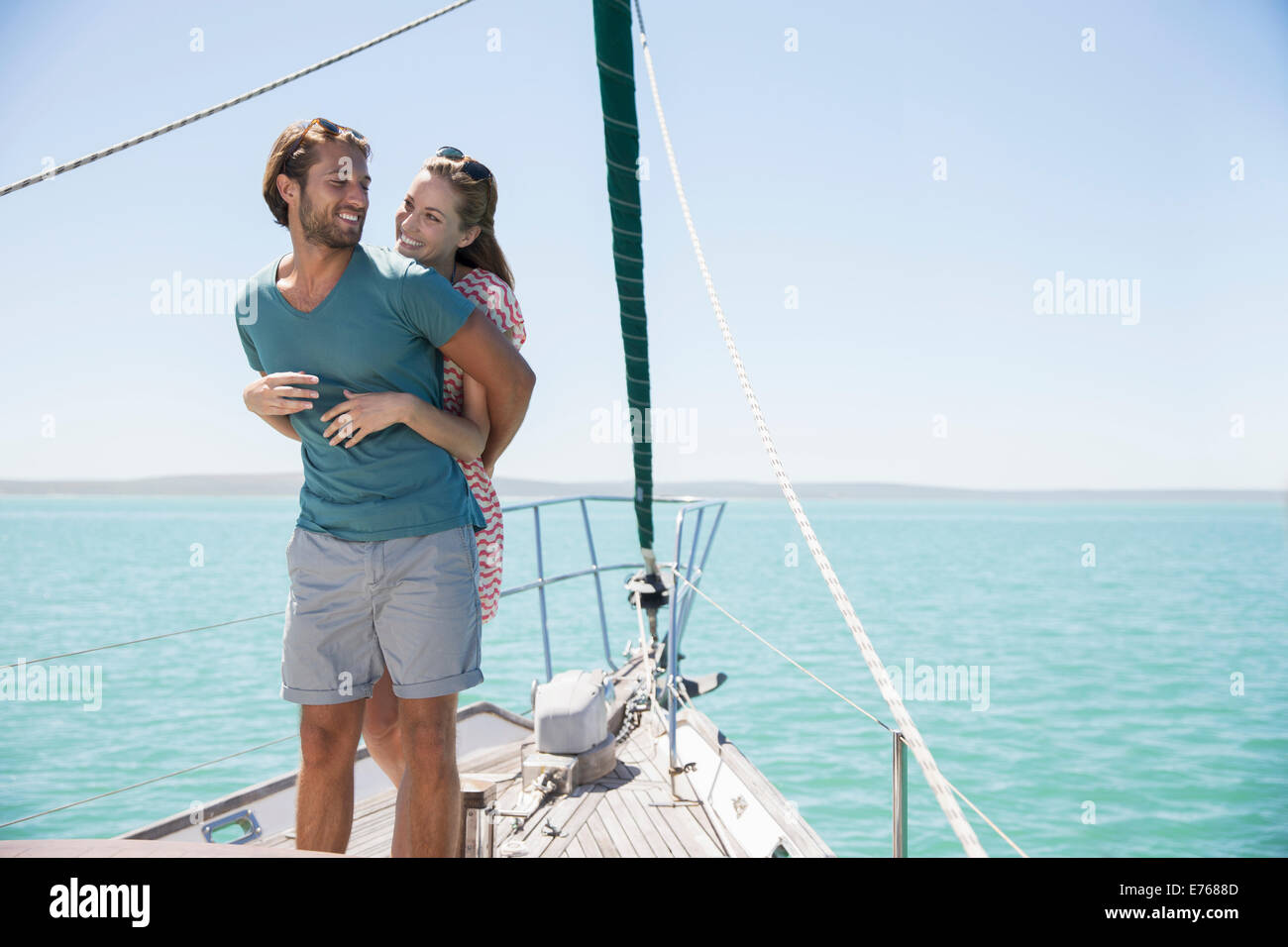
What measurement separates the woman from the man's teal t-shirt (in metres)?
0.05

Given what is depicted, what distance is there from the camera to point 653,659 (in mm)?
4332

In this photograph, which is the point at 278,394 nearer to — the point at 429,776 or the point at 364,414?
the point at 364,414

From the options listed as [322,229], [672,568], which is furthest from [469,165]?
[672,568]

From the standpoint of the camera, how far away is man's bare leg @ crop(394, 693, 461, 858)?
1402 millimetres

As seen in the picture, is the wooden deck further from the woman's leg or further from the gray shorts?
the gray shorts

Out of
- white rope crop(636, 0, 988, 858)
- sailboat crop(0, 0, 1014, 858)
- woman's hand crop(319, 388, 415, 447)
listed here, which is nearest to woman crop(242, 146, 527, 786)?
woman's hand crop(319, 388, 415, 447)

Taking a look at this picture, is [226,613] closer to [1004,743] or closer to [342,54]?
[1004,743]

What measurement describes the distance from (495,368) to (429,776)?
28.0 inches

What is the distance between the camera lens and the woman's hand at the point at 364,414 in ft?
4.31

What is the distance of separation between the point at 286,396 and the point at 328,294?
18cm

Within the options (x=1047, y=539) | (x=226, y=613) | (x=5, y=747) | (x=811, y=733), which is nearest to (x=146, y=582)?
(x=226, y=613)

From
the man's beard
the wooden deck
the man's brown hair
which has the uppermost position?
the man's brown hair

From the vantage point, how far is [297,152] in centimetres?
137
